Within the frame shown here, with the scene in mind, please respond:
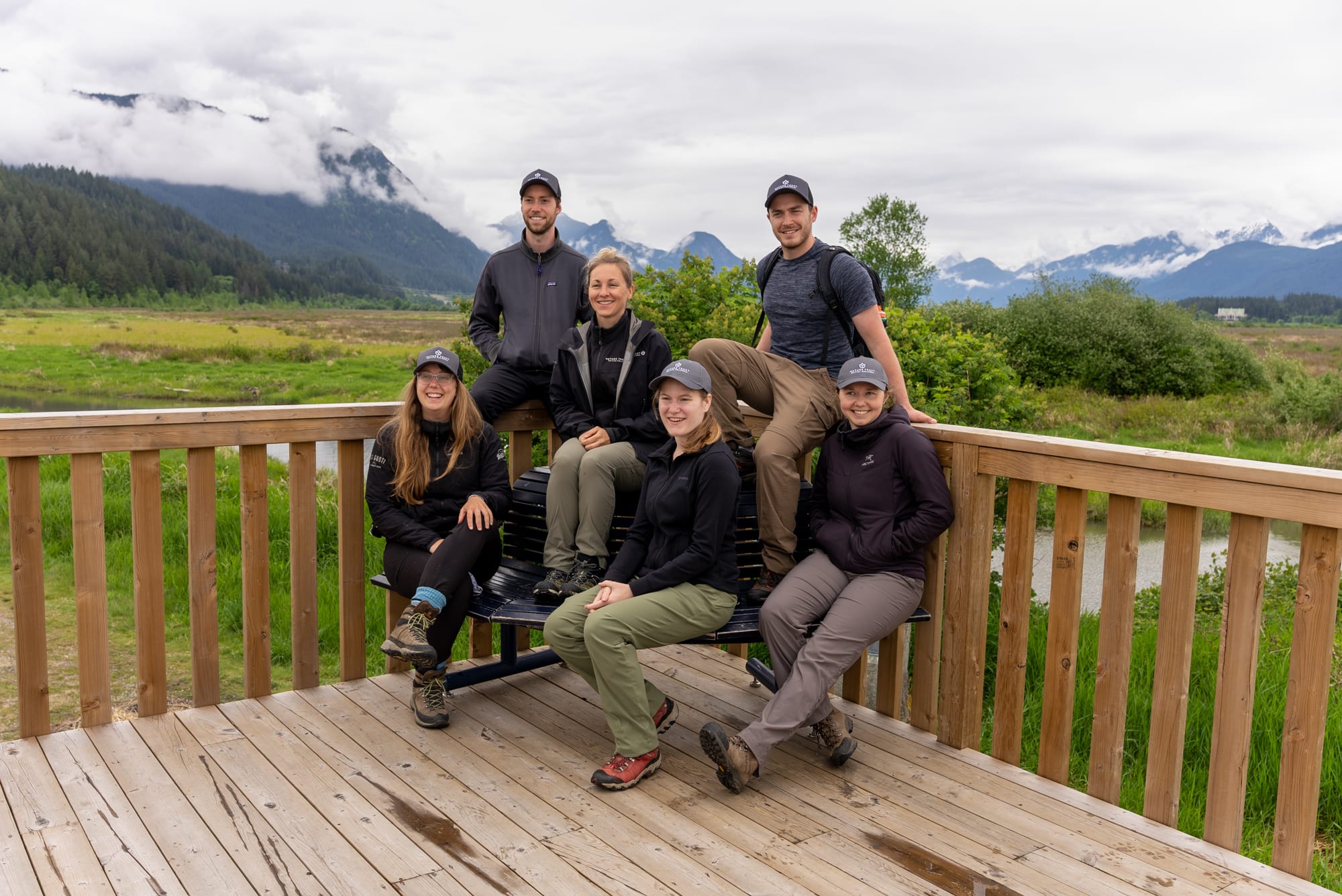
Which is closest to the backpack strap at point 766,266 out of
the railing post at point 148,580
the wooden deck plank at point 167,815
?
the railing post at point 148,580

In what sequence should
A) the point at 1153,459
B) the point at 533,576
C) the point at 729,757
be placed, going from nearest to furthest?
the point at 1153,459
the point at 729,757
the point at 533,576

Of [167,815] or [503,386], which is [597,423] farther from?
[167,815]

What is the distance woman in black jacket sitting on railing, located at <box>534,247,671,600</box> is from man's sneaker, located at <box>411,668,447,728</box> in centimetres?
51

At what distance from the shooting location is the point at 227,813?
117 inches

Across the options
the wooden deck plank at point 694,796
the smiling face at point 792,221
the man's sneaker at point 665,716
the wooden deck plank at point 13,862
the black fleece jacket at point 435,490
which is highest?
the smiling face at point 792,221

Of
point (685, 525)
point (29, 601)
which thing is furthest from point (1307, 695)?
point (29, 601)

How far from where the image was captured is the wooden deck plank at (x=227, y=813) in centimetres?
262

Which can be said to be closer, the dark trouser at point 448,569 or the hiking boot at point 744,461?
the dark trouser at point 448,569

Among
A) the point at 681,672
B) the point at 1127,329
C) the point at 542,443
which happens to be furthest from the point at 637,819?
the point at 1127,329

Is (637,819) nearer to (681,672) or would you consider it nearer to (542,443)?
(681,672)

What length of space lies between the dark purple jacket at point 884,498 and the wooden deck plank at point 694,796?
877 millimetres

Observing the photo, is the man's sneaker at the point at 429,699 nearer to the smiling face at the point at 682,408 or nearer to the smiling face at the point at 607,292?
the smiling face at the point at 682,408

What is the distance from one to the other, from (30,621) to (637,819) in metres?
2.16

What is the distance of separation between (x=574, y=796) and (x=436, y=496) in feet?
4.08
